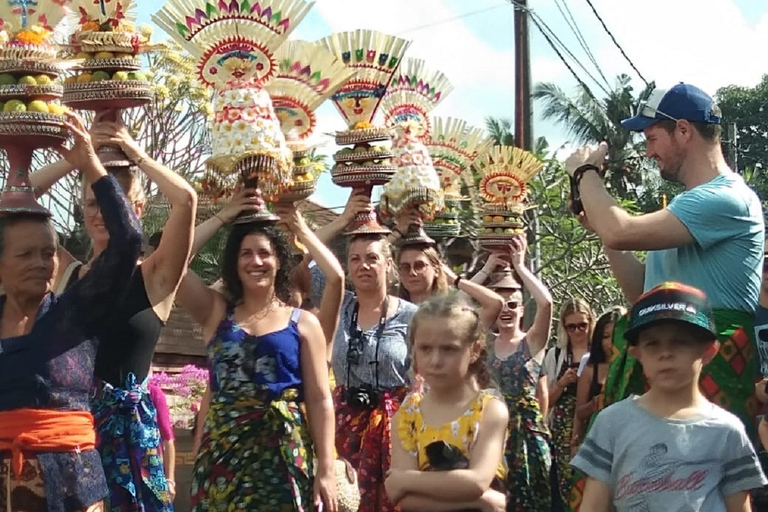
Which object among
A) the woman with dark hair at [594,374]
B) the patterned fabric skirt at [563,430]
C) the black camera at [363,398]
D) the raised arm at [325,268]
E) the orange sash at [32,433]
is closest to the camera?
the orange sash at [32,433]

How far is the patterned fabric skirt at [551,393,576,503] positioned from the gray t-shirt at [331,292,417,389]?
180cm

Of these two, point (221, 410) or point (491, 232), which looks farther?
point (491, 232)

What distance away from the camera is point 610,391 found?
4.66 meters

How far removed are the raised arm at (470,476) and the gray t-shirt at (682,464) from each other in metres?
0.67

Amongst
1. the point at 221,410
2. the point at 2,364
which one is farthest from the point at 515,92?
the point at 2,364

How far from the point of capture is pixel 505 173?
8.66 m

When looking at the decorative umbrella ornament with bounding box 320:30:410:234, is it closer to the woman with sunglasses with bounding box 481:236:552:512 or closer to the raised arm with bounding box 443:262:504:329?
the raised arm with bounding box 443:262:504:329

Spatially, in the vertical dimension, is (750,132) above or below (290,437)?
above

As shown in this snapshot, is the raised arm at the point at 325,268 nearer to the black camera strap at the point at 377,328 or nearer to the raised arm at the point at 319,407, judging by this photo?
the black camera strap at the point at 377,328

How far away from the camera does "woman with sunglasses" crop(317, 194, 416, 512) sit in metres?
6.52

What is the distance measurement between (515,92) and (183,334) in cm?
697

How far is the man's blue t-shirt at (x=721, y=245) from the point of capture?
442 centimetres

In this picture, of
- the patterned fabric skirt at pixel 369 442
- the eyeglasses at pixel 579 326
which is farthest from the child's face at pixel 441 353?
the eyeglasses at pixel 579 326

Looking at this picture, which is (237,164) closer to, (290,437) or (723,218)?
(290,437)
